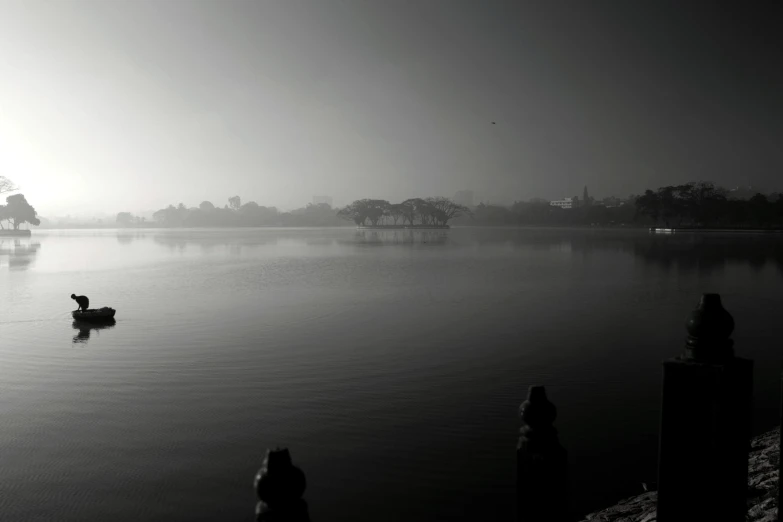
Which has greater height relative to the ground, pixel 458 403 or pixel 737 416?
pixel 737 416

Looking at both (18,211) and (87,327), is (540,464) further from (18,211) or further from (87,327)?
(18,211)

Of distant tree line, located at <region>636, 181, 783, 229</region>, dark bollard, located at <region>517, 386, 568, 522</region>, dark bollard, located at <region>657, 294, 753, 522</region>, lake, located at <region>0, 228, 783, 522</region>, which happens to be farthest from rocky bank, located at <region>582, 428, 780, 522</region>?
distant tree line, located at <region>636, 181, 783, 229</region>

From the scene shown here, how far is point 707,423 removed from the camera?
2.68 m

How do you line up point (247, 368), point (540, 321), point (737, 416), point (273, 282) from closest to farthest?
point (737, 416), point (247, 368), point (540, 321), point (273, 282)

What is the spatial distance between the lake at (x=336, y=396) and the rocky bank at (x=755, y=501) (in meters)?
0.52

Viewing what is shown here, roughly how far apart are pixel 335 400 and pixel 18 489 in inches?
178

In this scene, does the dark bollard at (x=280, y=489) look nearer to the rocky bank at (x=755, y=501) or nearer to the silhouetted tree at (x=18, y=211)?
the rocky bank at (x=755, y=501)

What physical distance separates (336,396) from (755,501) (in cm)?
633

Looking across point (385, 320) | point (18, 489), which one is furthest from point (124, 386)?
point (385, 320)

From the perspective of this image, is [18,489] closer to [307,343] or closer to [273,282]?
[307,343]

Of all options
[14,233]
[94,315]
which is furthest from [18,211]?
[94,315]

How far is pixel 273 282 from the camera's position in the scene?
2909 cm

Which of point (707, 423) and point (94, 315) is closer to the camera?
point (707, 423)

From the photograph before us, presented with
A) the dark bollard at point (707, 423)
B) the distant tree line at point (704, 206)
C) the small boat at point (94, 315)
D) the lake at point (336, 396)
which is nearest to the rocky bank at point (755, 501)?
the lake at point (336, 396)
